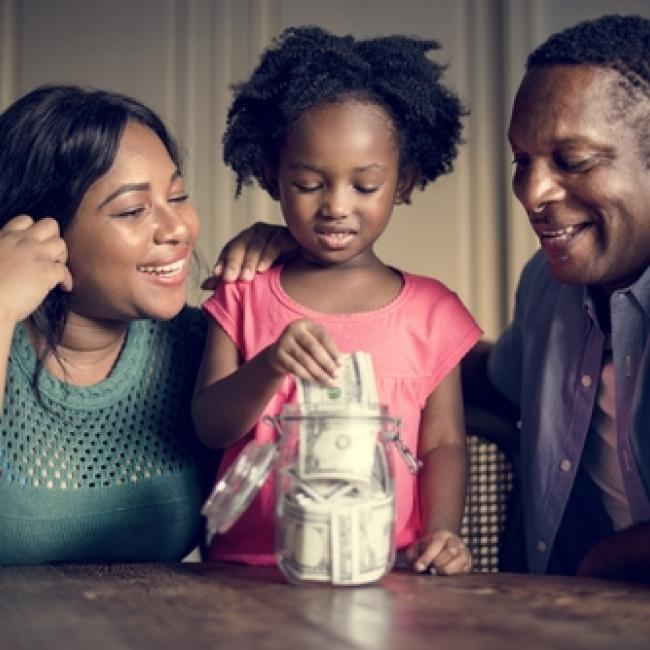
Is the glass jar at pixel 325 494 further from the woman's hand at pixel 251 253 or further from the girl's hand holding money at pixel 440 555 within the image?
the woman's hand at pixel 251 253

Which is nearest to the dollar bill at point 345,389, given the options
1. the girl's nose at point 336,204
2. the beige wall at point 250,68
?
the girl's nose at point 336,204

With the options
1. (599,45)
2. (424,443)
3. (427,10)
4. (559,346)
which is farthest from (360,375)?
(427,10)

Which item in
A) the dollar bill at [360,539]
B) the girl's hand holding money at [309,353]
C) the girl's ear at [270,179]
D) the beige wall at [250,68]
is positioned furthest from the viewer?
the beige wall at [250,68]

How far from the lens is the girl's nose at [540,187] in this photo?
155cm

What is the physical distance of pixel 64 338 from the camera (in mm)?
1674

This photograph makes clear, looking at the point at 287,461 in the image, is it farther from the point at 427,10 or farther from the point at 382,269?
the point at 427,10

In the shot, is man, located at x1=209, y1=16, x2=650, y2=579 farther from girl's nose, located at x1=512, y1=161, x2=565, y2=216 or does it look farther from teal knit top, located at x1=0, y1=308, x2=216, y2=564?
teal knit top, located at x1=0, y1=308, x2=216, y2=564

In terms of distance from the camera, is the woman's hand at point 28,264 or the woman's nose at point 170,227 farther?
the woman's nose at point 170,227

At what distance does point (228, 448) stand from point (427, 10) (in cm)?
166

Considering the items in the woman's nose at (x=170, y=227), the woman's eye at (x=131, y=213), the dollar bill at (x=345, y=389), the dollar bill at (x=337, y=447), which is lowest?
the dollar bill at (x=337, y=447)

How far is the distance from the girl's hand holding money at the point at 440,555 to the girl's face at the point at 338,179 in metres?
0.44

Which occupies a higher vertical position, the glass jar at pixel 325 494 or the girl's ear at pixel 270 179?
the girl's ear at pixel 270 179

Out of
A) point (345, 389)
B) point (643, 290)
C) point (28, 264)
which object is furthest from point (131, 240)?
point (643, 290)

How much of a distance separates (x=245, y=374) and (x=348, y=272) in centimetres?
32
